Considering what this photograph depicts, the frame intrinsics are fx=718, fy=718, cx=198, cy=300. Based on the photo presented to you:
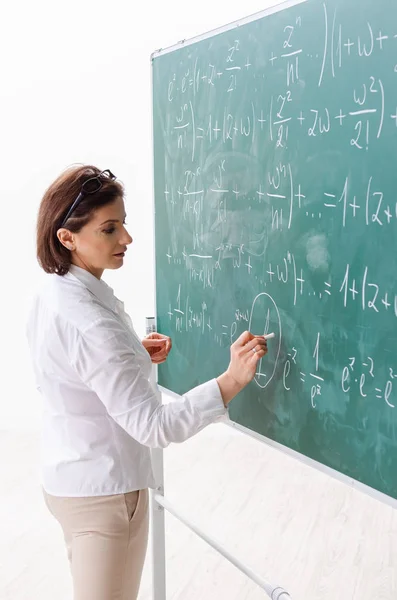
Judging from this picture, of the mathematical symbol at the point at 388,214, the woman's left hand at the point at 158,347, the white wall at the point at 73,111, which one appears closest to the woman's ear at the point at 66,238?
the woman's left hand at the point at 158,347

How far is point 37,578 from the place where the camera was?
3105mm

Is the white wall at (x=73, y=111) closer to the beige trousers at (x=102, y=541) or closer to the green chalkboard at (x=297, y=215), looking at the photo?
the green chalkboard at (x=297, y=215)

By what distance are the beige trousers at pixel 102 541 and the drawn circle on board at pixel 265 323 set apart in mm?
475

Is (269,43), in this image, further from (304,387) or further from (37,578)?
(37,578)

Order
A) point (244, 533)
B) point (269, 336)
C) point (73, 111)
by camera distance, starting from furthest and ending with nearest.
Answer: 1. point (73, 111)
2. point (244, 533)
3. point (269, 336)

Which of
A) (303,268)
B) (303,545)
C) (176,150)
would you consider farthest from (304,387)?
(303,545)

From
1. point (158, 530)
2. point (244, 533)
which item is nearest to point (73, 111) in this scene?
point (244, 533)

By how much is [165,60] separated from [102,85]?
2624 mm

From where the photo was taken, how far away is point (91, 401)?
1771mm

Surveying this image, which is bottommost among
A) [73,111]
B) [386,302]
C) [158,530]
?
[158,530]

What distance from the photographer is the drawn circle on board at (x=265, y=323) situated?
1919 mm

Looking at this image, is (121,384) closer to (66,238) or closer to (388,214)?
(66,238)

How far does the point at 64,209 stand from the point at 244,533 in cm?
228

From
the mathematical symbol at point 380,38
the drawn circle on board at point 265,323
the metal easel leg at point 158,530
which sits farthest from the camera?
the metal easel leg at point 158,530
